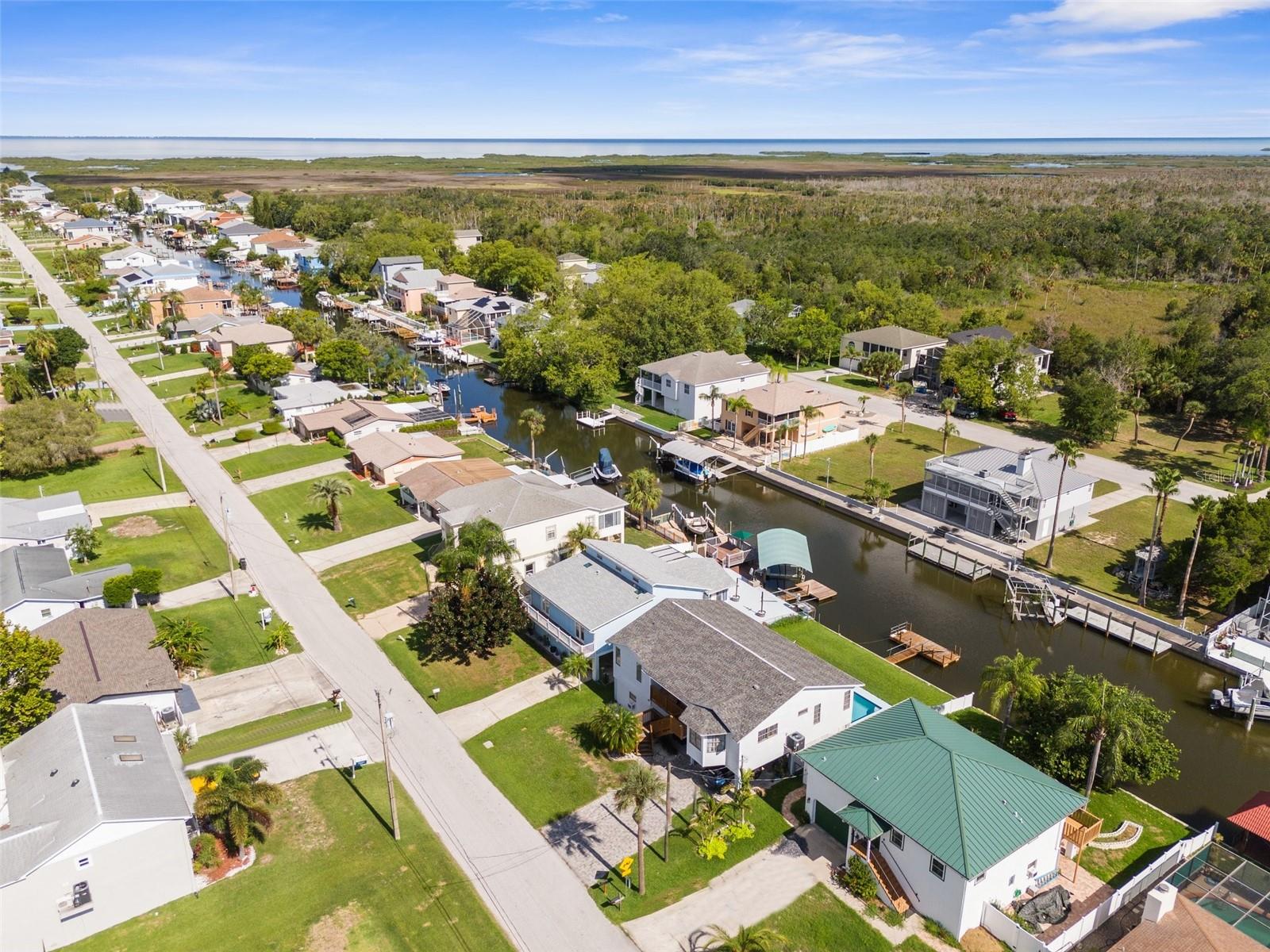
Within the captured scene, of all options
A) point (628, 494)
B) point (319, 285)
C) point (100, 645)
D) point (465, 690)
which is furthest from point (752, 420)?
point (319, 285)

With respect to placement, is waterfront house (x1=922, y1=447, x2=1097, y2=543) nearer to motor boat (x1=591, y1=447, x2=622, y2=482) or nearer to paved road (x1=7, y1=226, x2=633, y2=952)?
motor boat (x1=591, y1=447, x2=622, y2=482)

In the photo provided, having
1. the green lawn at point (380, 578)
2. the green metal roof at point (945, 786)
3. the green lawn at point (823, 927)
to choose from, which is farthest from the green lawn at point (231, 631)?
the green metal roof at point (945, 786)

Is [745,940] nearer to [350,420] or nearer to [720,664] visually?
[720,664]

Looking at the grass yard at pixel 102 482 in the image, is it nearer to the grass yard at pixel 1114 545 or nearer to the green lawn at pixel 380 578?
the green lawn at pixel 380 578

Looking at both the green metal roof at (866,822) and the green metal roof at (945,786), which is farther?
the green metal roof at (866,822)

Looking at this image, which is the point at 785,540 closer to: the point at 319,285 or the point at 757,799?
A: the point at 757,799

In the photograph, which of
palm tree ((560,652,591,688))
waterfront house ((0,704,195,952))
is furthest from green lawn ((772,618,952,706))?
waterfront house ((0,704,195,952))
